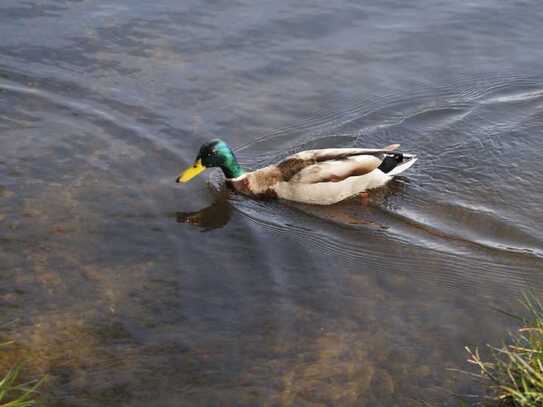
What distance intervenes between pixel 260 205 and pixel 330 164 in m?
0.75

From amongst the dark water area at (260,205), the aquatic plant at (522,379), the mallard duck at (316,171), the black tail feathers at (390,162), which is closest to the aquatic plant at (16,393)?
the dark water area at (260,205)

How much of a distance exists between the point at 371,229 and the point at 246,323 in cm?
197

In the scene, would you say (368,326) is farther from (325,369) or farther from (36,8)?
(36,8)

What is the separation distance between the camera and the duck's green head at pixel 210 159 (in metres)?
7.74

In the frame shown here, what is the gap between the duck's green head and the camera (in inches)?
305

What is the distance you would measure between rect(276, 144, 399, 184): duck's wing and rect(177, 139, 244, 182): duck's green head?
0.51 meters

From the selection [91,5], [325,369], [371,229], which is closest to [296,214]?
[371,229]

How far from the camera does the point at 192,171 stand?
7.75 metres

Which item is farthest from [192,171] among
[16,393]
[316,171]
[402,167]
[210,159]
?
[16,393]

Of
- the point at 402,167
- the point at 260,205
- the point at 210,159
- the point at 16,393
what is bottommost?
the point at 260,205

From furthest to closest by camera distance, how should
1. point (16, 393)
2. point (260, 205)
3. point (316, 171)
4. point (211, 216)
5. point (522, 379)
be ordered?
point (260, 205), point (316, 171), point (211, 216), point (16, 393), point (522, 379)

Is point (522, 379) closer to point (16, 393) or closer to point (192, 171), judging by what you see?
point (16, 393)

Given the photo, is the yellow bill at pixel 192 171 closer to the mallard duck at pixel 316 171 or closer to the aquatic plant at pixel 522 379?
the mallard duck at pixel 316 171

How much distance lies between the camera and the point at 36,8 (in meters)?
10.8
